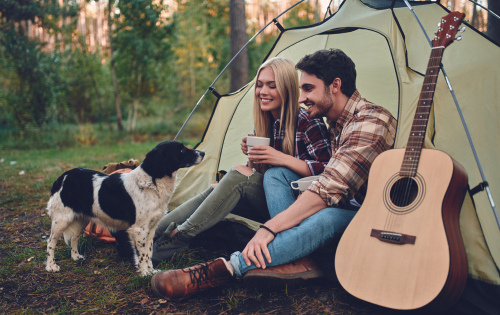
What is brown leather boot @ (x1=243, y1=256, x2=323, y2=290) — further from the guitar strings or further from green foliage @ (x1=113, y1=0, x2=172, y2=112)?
green foliage @ (x1=113, y1=0, x2=172, y2=112)

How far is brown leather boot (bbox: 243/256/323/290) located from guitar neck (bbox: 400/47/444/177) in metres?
0.81

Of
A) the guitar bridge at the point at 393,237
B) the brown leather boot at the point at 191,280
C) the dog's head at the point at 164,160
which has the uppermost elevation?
the dog's head at the point at 164,160

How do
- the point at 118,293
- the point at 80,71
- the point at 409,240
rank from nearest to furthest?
1. the point at 409,240
2. the point at 118,293
3. the point at 80,71

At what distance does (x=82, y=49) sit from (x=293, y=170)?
12.8m

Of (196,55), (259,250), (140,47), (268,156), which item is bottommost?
(259,250)

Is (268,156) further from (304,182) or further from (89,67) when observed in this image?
(89,67)

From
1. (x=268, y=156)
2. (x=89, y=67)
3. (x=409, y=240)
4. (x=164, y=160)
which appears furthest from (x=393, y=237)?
(x=89, y=67)

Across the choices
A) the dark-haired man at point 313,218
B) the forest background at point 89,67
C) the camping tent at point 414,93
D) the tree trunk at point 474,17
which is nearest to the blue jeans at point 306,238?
the dark-haired man at point 313,218

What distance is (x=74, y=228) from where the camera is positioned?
275cm

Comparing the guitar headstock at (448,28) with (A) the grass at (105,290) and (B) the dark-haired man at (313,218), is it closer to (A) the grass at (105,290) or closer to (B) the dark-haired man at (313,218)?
(B) the dark-haired man at (313,218)

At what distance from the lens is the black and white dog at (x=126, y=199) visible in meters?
2.54

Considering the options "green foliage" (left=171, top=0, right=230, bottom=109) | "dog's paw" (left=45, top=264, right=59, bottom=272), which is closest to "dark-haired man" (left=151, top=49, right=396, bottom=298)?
"dog's paw" (left=45, top=264, right=59, bottom=272)

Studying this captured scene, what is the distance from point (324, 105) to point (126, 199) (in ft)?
5.38

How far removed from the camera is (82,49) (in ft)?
40.9
